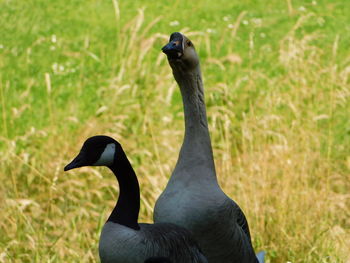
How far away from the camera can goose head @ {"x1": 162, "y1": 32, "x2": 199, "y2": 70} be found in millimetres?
4074

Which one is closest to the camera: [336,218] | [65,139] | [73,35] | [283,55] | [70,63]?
[336,218]

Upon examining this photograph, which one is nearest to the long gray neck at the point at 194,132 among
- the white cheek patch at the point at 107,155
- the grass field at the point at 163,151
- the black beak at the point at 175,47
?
the black beak at the point at 175,47

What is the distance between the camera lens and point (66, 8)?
45.3 ft

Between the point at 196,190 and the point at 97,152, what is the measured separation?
2.82ft

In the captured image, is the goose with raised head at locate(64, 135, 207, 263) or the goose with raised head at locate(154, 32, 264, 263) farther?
the goose with raised head at locate(154, 32, 264, 263)

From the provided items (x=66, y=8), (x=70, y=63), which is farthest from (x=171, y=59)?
(x=66, y=8)

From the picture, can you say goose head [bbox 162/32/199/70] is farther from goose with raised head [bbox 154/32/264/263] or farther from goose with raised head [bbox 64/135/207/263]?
goose with raised head [bbox 64/135/207/263]

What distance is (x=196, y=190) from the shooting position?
4.29 meters

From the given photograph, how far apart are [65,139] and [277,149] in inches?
74.9

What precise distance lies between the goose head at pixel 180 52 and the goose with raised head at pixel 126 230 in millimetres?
661

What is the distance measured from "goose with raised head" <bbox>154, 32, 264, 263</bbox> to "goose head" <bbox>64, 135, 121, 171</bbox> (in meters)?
0.74

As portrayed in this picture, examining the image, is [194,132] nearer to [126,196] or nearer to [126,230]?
[126,196]

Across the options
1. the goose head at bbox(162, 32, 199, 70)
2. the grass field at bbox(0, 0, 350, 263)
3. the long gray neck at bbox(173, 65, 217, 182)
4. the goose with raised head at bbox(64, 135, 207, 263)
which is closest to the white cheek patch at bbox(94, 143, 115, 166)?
the goose with raised head at bbox(64, 135, 207, 263)

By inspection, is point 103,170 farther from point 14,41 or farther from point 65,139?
point 14,41
